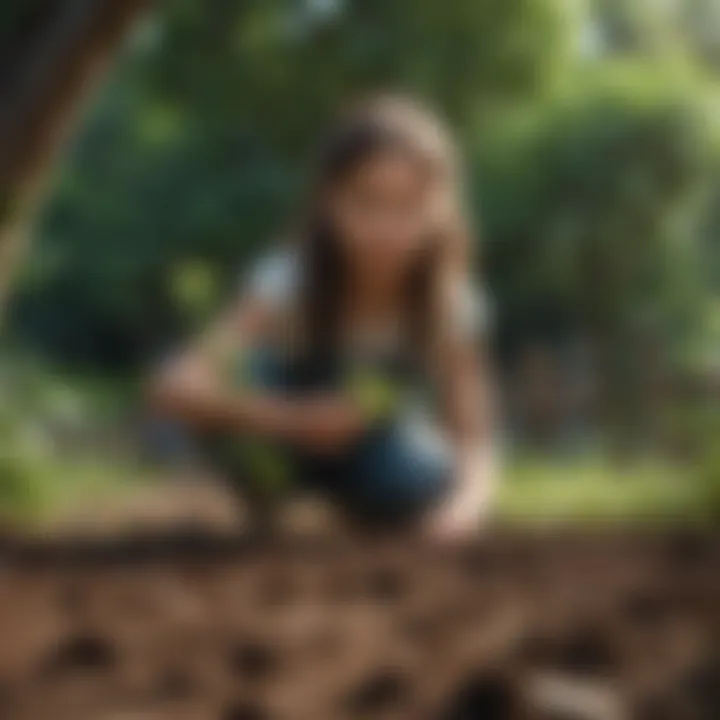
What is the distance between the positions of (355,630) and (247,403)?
24 centimetres

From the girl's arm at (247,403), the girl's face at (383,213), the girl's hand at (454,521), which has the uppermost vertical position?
the girl's face at (383,213)

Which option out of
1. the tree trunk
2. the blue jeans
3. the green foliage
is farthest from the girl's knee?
the tree trunk

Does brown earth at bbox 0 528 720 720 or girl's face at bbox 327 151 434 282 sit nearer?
brown earth at bbox 0 528 720 720

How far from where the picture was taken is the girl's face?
73 cm

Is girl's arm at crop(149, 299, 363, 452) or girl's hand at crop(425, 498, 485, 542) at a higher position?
girl's arm at crop(149, 299, 363, 452)

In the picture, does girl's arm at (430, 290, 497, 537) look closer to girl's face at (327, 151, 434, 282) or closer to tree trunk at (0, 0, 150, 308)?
girl's face at (327, 151, 434, 282)

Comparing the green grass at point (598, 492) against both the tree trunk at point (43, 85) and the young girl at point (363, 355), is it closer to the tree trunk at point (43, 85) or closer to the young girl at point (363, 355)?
the young girl at point (363, 355)

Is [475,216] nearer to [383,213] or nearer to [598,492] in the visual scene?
[383,213]

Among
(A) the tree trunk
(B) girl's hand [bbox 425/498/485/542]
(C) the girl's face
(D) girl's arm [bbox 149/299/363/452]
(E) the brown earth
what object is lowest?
(E) the brown earth

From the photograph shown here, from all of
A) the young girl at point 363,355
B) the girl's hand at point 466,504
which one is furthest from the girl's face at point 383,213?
the girl's hand at point 466,504

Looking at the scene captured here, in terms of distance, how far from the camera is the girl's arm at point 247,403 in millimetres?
726

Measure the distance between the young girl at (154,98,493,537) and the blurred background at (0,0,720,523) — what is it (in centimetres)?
4

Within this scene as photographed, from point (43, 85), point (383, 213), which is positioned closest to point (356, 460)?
point (383, 213)

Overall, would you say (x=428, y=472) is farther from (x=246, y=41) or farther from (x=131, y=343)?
(x=246, y=41)
